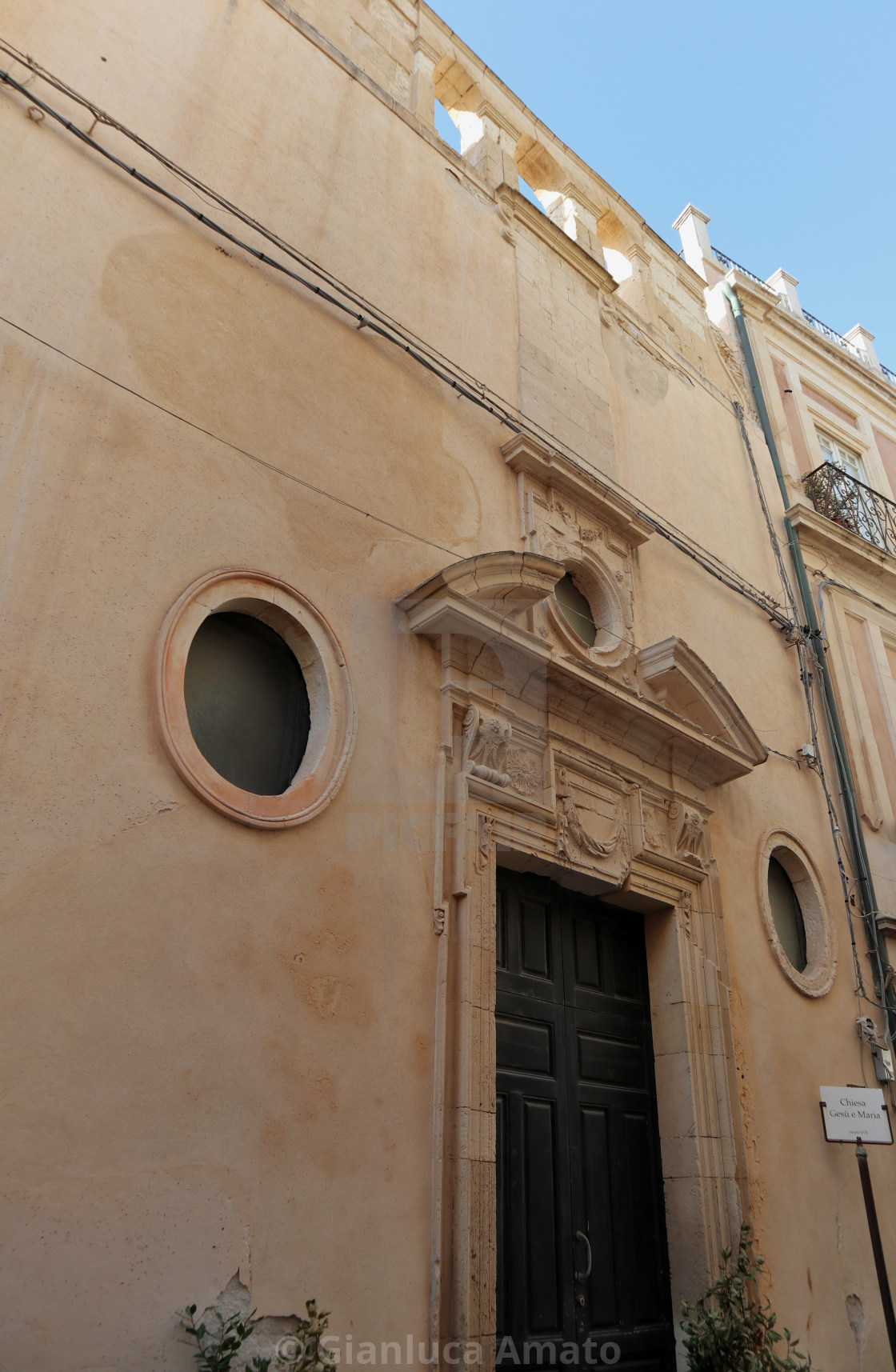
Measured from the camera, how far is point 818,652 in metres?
8.29

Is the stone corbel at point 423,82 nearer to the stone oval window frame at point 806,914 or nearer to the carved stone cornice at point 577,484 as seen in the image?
the carved stone cornice at point 577,484

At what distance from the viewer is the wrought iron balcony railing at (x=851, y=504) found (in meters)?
9.45

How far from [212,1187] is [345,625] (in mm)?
2307

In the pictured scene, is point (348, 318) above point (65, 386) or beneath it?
above

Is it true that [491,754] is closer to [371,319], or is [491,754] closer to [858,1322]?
[371,319]

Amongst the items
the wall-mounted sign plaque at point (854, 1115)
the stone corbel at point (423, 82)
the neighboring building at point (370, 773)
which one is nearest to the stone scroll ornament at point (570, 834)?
the neighboring building at point (370, 773)

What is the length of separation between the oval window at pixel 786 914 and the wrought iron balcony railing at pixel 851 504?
12.2ft

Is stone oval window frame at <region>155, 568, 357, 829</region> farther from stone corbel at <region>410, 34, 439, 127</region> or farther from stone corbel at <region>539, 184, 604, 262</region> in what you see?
stone corbel at <region>539, 184, 604, 262</region>

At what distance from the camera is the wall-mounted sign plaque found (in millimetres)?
5418

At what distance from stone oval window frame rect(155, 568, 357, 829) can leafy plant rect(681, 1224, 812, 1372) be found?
2858 mm

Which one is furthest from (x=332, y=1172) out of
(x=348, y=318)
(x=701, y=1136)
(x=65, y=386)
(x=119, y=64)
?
(x=119, y=64)

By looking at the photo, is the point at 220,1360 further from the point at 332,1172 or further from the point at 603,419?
the point at 603,419

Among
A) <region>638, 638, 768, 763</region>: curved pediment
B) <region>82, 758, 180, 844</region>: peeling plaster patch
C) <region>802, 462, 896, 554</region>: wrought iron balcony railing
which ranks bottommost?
<region>82, 758, 180, 844</region>: peeling plaster patch

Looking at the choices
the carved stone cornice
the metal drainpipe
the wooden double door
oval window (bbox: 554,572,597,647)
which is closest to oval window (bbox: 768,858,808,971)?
the metal drainpipe
